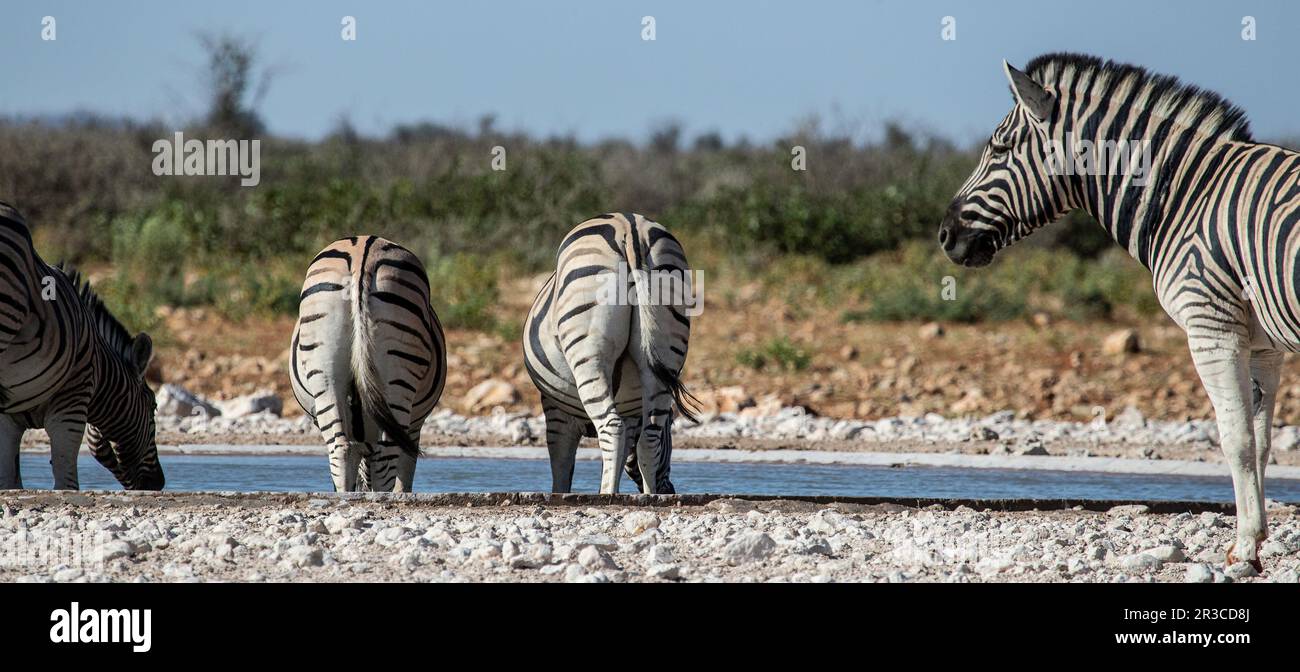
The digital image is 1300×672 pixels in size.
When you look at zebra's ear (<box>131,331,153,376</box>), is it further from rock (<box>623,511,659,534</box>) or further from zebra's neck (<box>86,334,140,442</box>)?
rock (<box>623,511,659,534</box>)

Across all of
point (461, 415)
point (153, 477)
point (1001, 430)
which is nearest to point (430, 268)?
point (461, 415)

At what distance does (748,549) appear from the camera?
18.4ft

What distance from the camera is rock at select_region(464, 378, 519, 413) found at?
13.8 meters

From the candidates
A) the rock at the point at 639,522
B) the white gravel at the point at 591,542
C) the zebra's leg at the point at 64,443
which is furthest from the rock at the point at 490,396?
the rock at the point at 639,522

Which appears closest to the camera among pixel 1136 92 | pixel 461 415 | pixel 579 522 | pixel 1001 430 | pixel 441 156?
pixel 1136 92

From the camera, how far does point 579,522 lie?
6293 mm

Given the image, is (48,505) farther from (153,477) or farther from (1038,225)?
(1038,225)

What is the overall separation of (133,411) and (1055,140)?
557 centimetres

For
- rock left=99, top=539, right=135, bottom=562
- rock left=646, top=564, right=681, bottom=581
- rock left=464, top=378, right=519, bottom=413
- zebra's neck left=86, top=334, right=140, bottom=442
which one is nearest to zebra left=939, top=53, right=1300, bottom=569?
rock left=646, top=564, right=681, bottom=581

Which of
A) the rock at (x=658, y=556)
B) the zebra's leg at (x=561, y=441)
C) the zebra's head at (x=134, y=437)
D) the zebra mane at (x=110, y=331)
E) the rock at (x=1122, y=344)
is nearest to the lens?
the rock at (x=658, y=556)

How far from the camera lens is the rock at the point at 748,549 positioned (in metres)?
5.58

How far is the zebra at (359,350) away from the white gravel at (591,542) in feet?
1.74

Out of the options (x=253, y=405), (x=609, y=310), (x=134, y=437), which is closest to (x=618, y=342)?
(x=609, y=310)

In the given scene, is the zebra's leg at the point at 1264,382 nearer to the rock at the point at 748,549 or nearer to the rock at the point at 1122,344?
the rock at the point at 748,549
